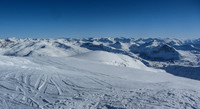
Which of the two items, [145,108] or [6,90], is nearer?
[145,108]

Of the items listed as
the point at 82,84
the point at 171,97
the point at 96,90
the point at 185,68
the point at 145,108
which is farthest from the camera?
the point at 185,68

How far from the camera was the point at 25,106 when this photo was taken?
19.5ft

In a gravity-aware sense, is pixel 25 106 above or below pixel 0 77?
below

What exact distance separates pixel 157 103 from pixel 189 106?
1.40 metres

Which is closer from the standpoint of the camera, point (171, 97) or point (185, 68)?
point (171, 97)

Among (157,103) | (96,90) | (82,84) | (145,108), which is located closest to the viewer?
(145,108)

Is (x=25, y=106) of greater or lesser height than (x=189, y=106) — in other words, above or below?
below

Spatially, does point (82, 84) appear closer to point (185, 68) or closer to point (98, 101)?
point (98, 101)

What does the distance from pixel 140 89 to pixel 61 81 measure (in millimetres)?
5390

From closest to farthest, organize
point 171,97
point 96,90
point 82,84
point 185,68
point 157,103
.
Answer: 1. point 157,103
2. point 171,97
3. point 96,90
4. point 82,84
5. point 185,68

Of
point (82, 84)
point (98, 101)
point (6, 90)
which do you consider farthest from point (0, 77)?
point (98, 101)

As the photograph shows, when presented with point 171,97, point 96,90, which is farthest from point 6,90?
point 171,97

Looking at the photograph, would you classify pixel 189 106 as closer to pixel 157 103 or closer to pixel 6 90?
pixel 157 103

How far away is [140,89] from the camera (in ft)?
27.3
